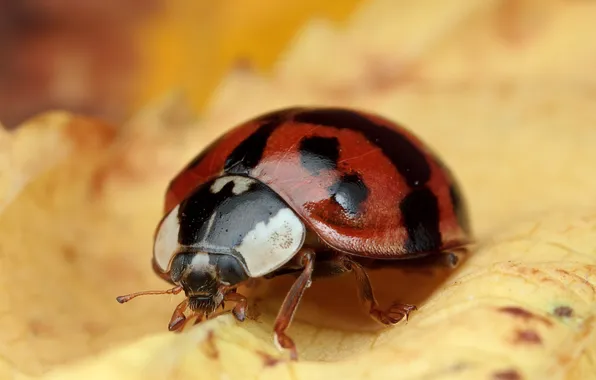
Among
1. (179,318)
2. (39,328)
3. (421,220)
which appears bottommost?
(39,328)

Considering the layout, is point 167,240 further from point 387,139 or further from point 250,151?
point 387,139

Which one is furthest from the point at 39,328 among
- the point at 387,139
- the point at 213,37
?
the point at 213,37

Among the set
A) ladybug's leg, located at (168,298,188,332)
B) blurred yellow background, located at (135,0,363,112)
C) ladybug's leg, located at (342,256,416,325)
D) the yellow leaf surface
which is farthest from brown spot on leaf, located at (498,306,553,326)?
blurred yellow background, located at (135,0,363,112)

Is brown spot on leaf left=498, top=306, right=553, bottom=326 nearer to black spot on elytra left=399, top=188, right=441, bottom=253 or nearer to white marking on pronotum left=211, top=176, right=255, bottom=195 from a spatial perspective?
black spot on elytra left=399, top=188, right=441, bottom=253

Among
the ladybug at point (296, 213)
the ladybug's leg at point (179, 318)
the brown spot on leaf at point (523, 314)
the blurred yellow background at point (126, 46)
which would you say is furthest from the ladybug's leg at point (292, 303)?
the blurred yellow background at point (126, 46)

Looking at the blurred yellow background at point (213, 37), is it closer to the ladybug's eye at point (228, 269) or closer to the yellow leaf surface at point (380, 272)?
the yellow leaf surface at point (380, 272)

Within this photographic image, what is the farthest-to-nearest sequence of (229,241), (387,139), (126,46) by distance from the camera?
1. (126,46)
2. (387,139)
3. (229,241)

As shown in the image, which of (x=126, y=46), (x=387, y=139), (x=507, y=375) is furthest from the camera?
(x=126, y=46)

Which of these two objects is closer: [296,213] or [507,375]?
[507,375]
